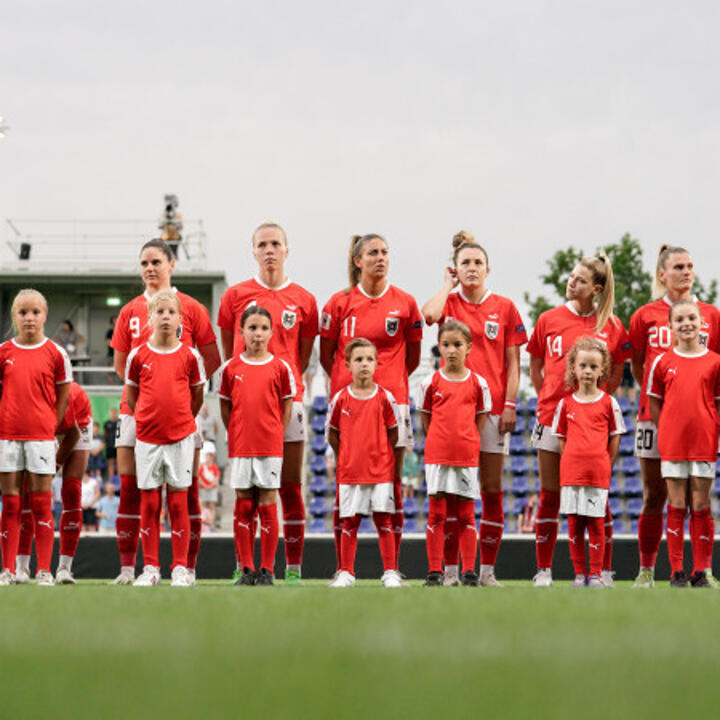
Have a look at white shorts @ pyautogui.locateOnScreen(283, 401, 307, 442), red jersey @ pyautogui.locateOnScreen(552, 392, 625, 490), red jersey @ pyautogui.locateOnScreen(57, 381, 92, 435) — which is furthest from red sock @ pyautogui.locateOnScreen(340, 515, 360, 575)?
red jersey @ pyautogui.locateOnScreen(57, 381, 92, 435)

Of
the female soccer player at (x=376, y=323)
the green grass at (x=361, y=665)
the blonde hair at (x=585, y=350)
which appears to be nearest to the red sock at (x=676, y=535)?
the blonde hair at (x=585, y=350)

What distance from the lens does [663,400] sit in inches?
257

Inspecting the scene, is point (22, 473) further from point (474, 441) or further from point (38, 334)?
point (474, 441)

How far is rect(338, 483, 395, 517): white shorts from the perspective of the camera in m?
6.10

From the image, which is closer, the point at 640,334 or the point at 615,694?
the point at 615,694

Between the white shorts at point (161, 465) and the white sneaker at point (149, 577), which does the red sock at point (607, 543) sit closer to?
the white shorts at point (161, 465)

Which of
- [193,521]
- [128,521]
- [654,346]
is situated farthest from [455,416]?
[128,521]

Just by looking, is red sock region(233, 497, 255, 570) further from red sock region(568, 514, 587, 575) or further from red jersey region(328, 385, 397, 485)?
red sock region(568, 514, 587, 575)

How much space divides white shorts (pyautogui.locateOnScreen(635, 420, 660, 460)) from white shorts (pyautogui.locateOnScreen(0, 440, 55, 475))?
3541 millimetres

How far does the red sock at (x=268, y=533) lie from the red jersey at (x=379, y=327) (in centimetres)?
90

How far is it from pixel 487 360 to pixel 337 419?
1.00 meters

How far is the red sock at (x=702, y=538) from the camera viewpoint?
21.0ft

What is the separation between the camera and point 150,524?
5.92 metres

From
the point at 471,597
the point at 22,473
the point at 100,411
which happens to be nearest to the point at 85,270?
the point at 100,411
